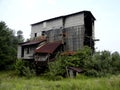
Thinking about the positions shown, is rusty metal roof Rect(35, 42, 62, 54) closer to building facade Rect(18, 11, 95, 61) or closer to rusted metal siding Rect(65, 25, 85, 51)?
building facade Rect(18, 11, 95, 61)

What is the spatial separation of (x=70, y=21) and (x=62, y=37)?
9.15ft

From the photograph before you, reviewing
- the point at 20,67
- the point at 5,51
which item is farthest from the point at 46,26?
the point at 5,51

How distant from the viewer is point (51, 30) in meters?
32.7

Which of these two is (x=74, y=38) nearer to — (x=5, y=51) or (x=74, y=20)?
(x=74, y=20)

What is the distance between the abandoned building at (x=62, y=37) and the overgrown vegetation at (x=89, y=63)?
7.58ft

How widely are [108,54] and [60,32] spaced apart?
9.14 meters

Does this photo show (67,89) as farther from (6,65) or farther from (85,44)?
(6,65)

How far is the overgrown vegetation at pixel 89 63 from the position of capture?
23.5 m

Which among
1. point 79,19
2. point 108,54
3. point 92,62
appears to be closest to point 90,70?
point 92,62

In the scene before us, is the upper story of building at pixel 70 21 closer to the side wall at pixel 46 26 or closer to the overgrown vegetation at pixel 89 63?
the side wall at pixel 46 26

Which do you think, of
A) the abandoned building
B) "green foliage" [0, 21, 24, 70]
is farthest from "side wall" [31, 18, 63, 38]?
"green foliage" [0, 21, 24, 70]

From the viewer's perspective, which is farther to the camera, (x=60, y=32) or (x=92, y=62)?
(x=60, y=32)

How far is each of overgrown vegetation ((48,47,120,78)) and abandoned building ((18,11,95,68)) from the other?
7.58 ft

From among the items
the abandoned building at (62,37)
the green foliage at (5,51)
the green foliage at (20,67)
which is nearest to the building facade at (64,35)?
the abandoned building at (62,37)
